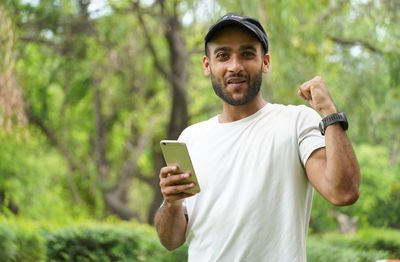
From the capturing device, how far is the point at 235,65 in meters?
2.16

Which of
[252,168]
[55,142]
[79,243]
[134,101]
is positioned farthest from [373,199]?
[252,168]

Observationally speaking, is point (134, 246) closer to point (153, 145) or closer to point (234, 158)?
point (234, 158)

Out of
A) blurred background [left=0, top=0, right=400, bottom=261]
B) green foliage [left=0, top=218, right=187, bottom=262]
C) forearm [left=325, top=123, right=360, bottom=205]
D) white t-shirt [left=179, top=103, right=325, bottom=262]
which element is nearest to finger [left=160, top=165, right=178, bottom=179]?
white t-shirt [left=179, top=103, right=325, bottom=262]

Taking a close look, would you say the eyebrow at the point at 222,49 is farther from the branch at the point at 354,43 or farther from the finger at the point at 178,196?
the branch at the point at 354,43

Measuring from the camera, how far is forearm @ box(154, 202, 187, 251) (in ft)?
7.41

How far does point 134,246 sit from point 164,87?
9048 millimetres

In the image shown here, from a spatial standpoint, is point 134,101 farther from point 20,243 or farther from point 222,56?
point 222,56

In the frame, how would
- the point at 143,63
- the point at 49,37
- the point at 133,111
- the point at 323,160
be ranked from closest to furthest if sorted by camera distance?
the point at 323,160, the point at 49,37, the point at 143,63, the point at 133,111

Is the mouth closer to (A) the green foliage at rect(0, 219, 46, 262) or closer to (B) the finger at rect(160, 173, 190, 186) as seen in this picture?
(B) the finger at rect(160, 173, 190, 186)

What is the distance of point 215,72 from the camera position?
224 cm

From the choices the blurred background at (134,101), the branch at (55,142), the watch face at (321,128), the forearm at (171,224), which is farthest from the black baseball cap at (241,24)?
the branch at (55,142)

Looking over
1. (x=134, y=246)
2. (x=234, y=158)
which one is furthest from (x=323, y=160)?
(x=134, y=246)

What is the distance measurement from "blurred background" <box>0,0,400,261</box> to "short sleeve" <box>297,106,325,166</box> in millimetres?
3181

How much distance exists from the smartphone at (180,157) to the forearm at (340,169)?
50 cm
